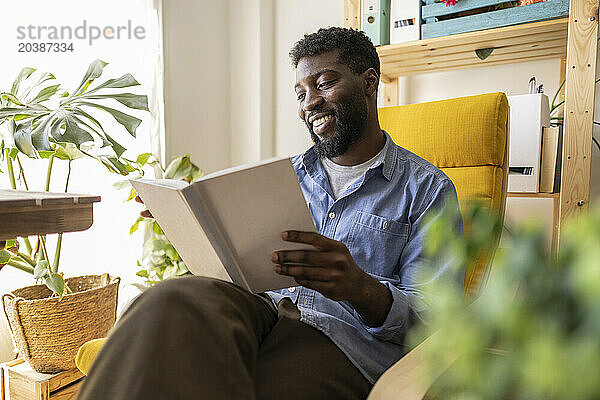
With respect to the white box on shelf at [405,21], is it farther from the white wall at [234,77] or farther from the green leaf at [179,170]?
the green leaf at [179,170]

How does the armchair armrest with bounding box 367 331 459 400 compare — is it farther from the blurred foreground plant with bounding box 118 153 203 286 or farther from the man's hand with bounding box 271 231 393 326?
the blurred foreground plant with bounding box 118 153 203 286

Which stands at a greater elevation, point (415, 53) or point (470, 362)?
point (415, 53)

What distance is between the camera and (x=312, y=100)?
3.69 ft

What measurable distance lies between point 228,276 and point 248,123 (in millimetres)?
1627

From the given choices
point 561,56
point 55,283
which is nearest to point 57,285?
point 55,283

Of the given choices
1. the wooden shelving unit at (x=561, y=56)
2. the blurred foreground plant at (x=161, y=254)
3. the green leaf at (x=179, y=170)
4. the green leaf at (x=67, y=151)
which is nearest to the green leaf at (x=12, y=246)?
the green leaf at (x=67, y=151)

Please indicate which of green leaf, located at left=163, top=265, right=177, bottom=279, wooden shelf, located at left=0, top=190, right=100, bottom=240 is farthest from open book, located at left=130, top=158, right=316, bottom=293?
green leaf, located at left=163, top=265, right=177, bottom=279

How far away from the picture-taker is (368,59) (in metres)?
1.19

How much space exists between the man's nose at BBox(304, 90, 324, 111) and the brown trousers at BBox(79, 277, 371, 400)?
506 millimetres

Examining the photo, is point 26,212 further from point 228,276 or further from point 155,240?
point 155,240

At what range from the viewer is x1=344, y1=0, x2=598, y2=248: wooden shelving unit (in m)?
1.27

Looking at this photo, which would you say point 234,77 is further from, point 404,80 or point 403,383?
point 403,383

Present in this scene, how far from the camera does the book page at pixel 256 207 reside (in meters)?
0.70

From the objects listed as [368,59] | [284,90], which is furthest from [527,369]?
[284,90]
